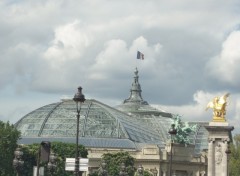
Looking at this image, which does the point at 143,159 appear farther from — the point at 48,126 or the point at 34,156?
the point at 34,156

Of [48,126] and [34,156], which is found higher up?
[48,126]

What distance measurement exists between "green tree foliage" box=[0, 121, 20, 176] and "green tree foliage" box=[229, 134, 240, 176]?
56687 millimetres

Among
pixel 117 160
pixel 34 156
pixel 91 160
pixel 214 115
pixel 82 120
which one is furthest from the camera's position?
pixel 82 120

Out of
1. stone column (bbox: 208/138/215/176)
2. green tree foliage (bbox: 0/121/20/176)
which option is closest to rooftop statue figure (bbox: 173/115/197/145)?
green tree foliage (bbox: 0/121/20/176)

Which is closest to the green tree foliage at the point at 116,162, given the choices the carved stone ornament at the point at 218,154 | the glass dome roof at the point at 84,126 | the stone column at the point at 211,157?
the stone column at the point at 211,157

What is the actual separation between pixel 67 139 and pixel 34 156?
62082mm

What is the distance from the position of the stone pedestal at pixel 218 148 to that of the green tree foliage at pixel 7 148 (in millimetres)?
25745

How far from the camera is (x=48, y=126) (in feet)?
647

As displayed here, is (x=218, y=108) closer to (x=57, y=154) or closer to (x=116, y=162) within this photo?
(x=57, y=154)

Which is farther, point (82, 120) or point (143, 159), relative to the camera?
point (82, 120)

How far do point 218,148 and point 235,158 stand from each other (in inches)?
2635

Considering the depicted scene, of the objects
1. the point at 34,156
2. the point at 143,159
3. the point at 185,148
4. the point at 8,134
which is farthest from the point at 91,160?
the point at 8,134

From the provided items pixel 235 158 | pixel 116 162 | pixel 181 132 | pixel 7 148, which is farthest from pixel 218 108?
pixel 181 132

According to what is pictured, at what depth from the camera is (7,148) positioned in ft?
370
